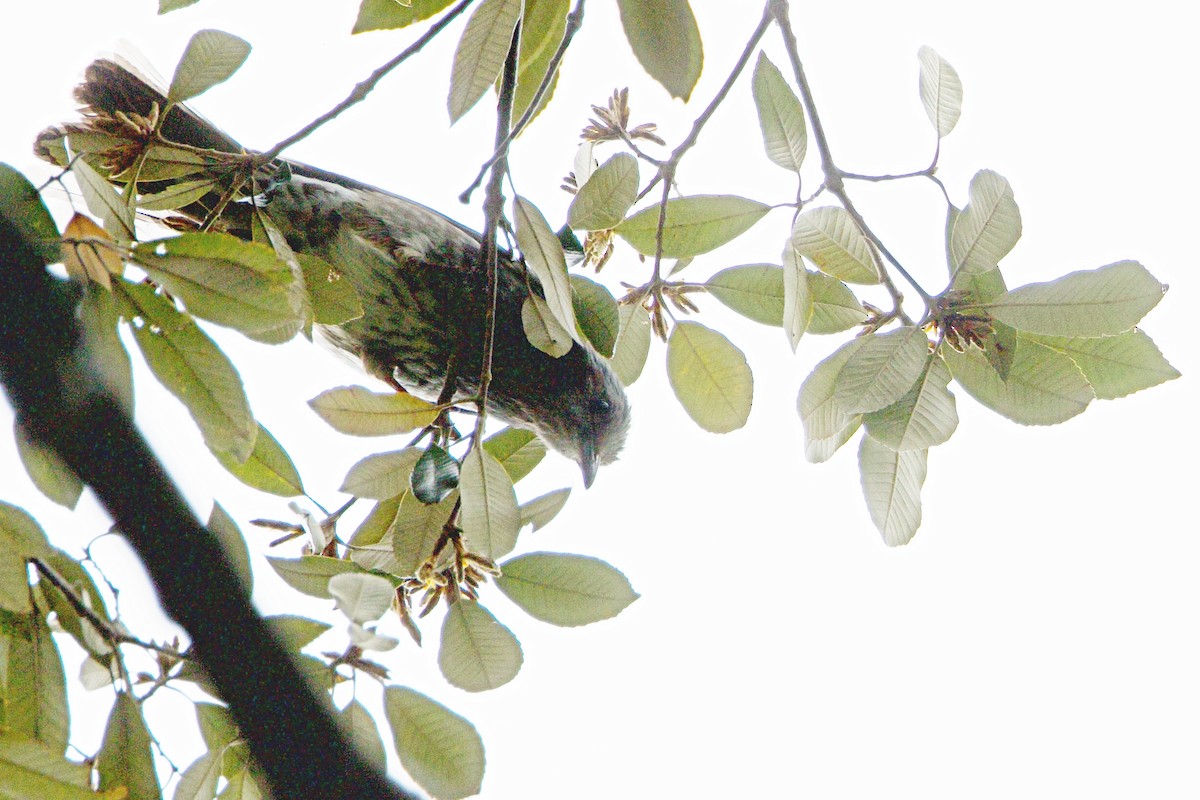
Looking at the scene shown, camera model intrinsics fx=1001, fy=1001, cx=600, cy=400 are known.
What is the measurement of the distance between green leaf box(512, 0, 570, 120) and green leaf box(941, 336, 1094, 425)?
2.53ft

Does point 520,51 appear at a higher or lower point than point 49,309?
higher

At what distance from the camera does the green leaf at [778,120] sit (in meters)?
1.58

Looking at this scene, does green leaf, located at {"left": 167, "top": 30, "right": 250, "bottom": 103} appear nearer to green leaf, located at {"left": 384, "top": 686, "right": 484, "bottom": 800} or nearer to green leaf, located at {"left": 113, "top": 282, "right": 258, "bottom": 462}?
green leaf, located at {"left": 113, "top": 282, "right": 258, "bottom": 462}

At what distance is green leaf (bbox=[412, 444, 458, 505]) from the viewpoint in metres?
1.45

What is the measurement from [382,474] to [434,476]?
0.12 metres

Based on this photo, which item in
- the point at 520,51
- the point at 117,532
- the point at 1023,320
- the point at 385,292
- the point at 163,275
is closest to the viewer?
the point at 117,532

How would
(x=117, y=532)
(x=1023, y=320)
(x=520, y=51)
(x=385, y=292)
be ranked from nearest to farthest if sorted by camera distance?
(x=117, y=532)
(x=1023, y=320)
(x=520, y=51)
(x=385, y=292)

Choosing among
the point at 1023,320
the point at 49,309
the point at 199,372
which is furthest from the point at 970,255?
the point at 49,309

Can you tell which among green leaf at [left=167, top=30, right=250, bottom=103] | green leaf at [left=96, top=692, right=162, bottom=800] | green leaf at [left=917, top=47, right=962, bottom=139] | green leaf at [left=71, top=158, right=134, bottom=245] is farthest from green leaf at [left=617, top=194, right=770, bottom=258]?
green leaf at [left=96, top=692, right=162, bottom=800]

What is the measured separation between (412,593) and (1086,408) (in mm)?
1041

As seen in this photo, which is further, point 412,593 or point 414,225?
point 414,225

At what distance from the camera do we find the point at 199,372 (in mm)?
1164

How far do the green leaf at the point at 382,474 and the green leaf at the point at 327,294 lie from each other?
22cm

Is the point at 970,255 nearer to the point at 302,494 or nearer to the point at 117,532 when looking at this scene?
the point at 302,494
